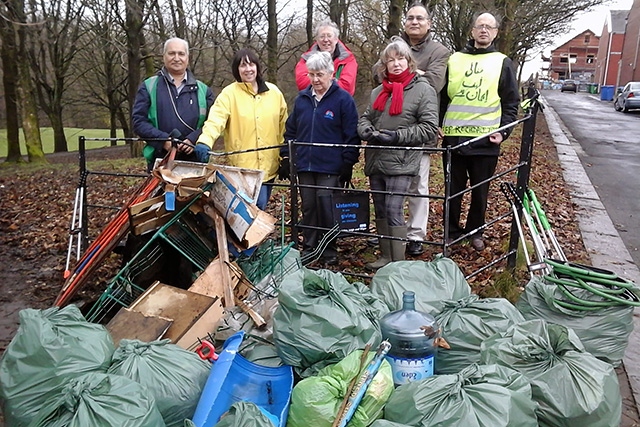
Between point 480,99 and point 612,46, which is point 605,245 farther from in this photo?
point 612,46

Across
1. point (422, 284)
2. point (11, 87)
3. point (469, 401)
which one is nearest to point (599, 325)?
point (422, 284)

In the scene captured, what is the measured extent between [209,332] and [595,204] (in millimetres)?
6232

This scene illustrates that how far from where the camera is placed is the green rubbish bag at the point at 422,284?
3.36m

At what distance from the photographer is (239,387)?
2629 millimetres

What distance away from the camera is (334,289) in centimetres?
286

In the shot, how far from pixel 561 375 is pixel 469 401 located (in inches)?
22.0

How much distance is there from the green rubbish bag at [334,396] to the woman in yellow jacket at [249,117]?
224cm

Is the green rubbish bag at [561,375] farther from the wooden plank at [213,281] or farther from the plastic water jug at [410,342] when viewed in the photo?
the wooden plank at [213,281]

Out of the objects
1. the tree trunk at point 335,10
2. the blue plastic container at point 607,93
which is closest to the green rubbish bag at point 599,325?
the tree trunk at point 335,10

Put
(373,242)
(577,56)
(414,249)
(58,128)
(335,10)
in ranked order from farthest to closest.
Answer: (577,56) < (58,128) < (335,10) < (373,242) < (414,249)

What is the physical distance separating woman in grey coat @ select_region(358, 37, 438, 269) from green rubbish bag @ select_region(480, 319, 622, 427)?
1668 mm

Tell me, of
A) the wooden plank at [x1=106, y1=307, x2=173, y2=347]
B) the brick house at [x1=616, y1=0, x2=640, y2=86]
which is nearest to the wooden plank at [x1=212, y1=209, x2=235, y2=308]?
the wooden plank at [x1=106, y1=307, x2=173, y2=347]

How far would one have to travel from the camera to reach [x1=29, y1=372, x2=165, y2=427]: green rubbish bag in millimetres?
2070

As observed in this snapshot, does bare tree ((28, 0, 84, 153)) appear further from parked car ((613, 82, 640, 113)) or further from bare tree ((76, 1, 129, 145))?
parked car ((613, 82, 640, 113))
